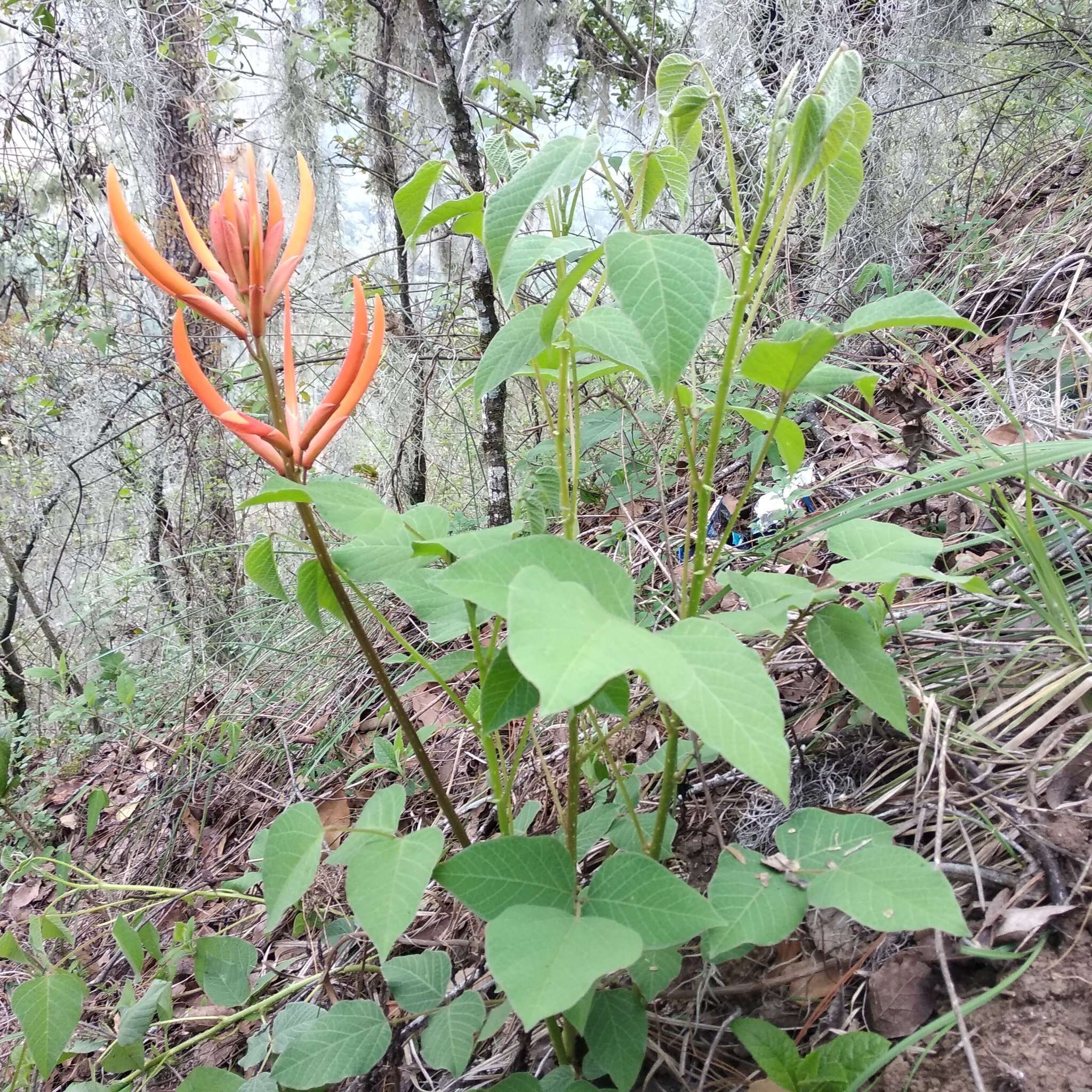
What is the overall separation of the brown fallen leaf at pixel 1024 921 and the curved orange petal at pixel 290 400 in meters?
0.71

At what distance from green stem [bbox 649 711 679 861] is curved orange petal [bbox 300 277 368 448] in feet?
1.29

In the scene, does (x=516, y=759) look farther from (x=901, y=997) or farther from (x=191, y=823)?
(x=191, y=823)

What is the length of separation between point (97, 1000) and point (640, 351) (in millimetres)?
1494

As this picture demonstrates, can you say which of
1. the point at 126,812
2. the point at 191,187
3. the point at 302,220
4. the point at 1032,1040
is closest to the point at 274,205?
the point at 302,220

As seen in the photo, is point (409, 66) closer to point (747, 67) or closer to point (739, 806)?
point (747, 67)

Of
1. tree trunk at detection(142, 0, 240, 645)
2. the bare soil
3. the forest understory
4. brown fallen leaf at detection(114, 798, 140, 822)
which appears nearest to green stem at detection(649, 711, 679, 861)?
the forest understory

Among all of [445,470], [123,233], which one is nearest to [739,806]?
[123,233]

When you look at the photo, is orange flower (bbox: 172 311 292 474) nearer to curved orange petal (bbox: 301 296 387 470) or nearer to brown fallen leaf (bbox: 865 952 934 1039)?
curved orange petal (bbox: 301 296 387 470)

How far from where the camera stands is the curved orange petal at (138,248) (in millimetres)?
481

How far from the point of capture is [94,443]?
3.11m

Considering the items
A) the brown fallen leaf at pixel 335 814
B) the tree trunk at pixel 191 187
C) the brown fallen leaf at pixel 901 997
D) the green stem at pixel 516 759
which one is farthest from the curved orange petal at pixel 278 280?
the tree trunk at pixel 191 187

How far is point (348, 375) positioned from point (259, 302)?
9 centimetres

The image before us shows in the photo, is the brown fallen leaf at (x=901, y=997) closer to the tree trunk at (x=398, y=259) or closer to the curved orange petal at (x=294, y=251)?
the curved orange petal at (x=294, y=251)

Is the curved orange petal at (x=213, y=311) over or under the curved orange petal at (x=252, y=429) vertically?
over
